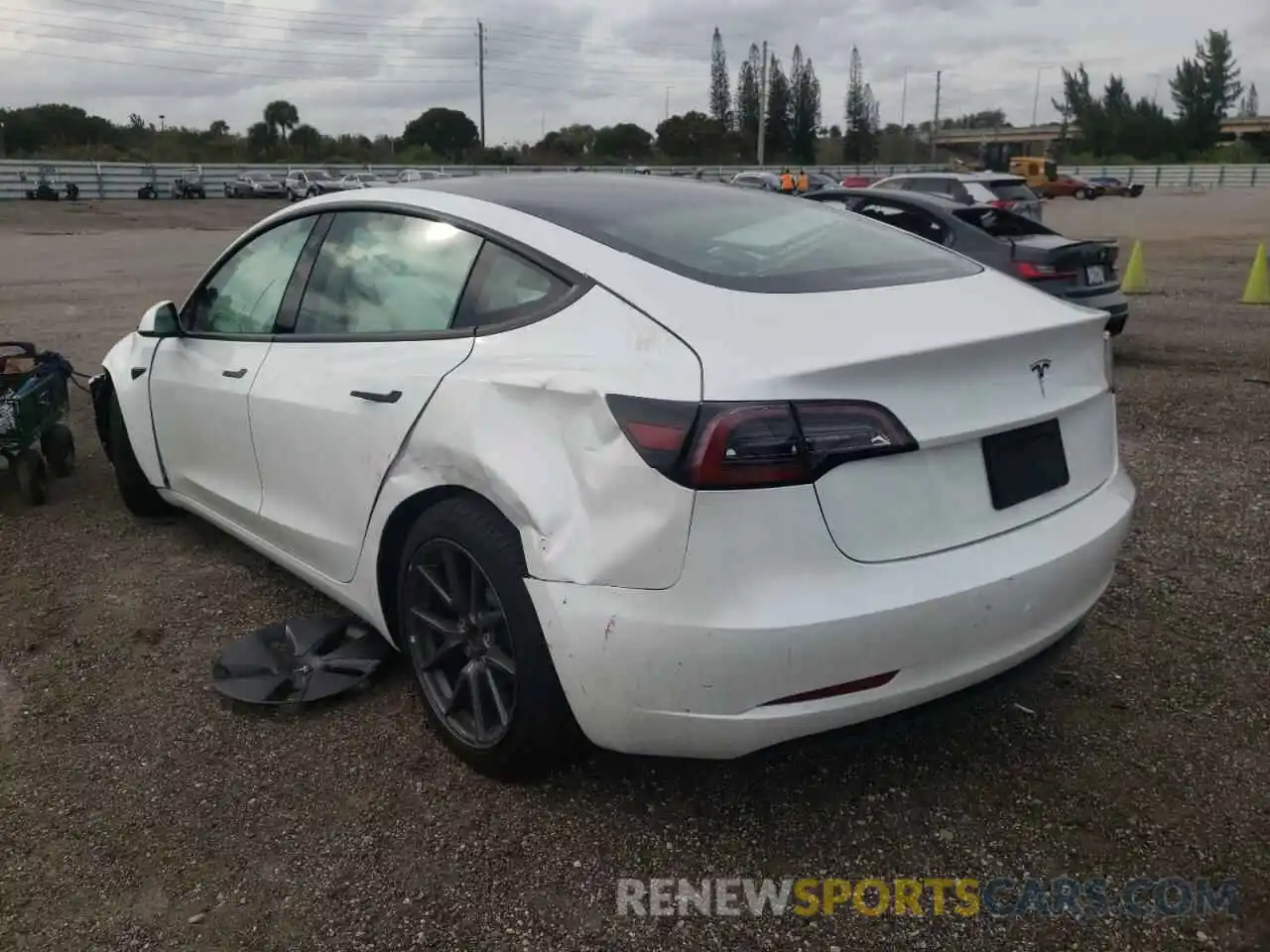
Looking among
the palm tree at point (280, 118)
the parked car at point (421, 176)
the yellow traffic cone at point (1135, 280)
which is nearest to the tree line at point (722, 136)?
the palm tree at point (280, 118)

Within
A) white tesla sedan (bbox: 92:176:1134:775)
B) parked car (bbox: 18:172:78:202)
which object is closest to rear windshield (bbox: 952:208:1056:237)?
white tesla sedan (bbox: 92:176:1134:775)

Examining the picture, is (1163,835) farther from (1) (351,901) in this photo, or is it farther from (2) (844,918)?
(1) (351,901)

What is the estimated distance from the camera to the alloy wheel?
275 centimetres

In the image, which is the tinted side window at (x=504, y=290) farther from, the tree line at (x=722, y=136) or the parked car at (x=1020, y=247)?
the tree line at (x=722, y=136)

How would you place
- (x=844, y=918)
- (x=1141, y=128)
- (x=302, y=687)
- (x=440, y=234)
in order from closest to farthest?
(x=844, y=918)
(x=440, y=234)
(x=302, y=687)
(x=1141, y=128)

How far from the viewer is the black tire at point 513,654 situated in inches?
101

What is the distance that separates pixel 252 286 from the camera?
4023 millimetres

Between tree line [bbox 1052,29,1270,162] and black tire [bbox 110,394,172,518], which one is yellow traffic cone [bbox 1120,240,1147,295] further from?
tree line [bbox 1052,29,1270,162]

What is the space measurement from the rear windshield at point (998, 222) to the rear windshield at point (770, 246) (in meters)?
5.82

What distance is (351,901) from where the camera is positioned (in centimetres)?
248

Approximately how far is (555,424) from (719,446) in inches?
17.3

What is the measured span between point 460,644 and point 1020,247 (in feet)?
22.9

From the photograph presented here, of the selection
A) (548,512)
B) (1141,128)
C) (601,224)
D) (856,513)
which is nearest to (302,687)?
(548,512)

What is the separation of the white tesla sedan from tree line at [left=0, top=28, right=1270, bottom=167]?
67.4 meters
